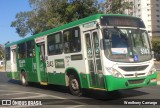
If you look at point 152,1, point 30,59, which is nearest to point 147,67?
point 30,59

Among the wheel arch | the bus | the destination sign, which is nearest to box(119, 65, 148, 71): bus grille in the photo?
the bus

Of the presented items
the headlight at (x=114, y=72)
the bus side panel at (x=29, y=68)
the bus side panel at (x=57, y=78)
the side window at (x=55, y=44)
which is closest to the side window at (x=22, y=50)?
the bus side panel at (x=29, y=68)

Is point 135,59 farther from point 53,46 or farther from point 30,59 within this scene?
point 30,59

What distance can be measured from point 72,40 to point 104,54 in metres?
2.43

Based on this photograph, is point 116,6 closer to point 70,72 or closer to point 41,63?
point 41,63

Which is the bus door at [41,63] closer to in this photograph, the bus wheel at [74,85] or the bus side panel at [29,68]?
the bus side panel at [29,68]

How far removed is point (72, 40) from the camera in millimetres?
13844

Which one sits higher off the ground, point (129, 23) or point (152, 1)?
point (152, 1)

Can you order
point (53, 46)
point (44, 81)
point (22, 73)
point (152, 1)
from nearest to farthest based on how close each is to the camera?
point (53, 46) < point (44, 81) < point (22, 73) < point (152, 1)

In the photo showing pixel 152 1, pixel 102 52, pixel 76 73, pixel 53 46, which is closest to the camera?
pixel 102 52

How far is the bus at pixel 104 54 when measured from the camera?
38.7ft

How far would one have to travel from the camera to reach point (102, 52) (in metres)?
11.8

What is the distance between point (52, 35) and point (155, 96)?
5.56 m

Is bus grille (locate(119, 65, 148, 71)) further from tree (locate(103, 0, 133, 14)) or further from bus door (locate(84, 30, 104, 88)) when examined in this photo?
tree (locate(103, 0, 133, 14))
